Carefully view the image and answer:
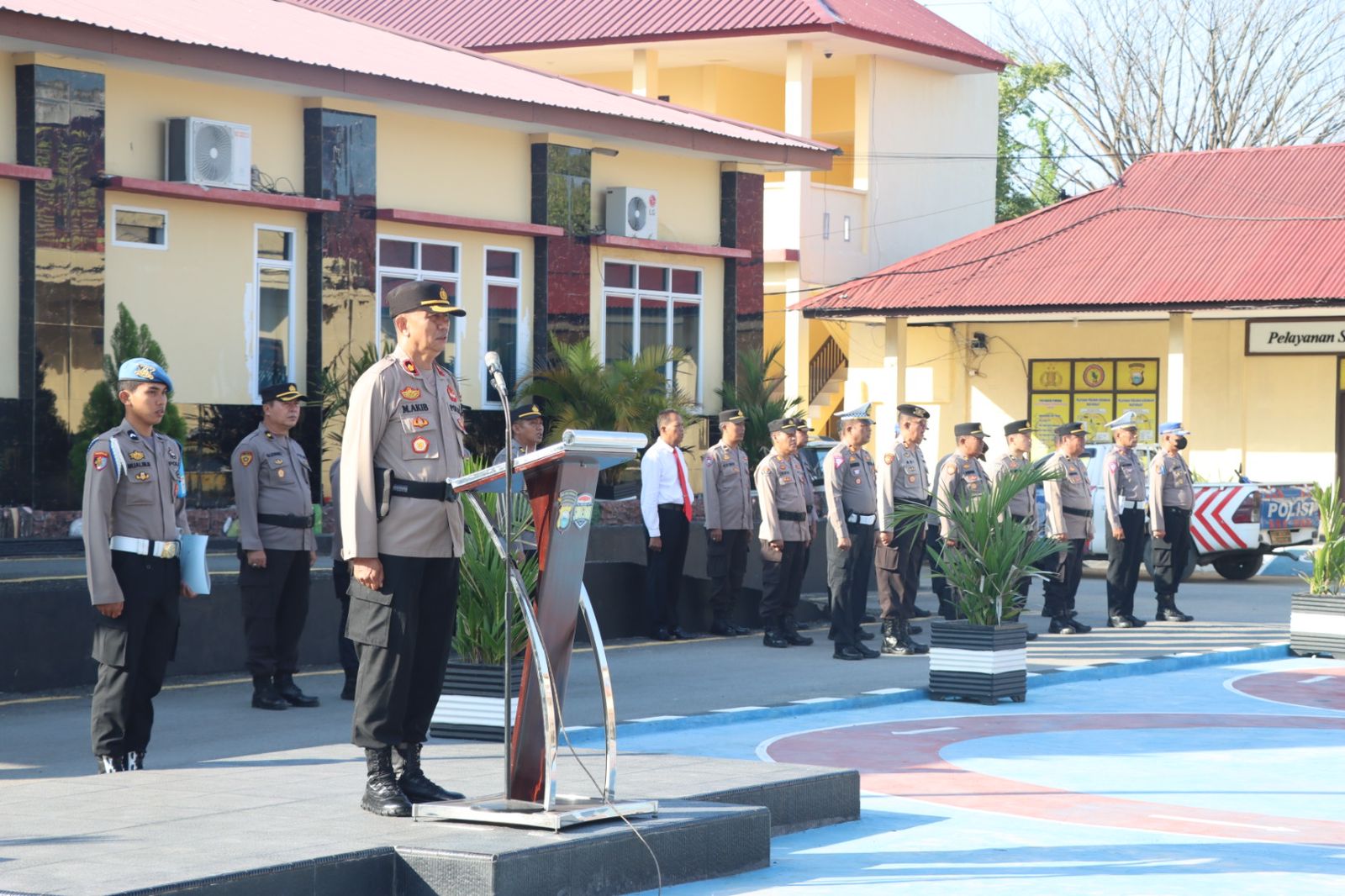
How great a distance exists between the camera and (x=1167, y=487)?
19062 millimetres

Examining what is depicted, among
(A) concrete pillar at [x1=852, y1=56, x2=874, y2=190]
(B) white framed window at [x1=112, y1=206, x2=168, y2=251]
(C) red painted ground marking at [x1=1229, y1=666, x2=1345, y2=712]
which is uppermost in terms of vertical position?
(A) concrete pillar at [x1=852, y1=56, x2=874, y2=190]

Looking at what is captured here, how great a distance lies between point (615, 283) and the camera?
22.9 meters

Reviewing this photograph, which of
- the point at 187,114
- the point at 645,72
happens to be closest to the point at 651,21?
the point at 645,72

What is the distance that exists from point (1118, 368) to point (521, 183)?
1461cm

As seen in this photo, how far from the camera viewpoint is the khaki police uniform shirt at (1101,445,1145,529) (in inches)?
736

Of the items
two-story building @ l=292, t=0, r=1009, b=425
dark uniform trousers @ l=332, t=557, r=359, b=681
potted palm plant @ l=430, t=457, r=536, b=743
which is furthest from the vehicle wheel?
potted palm plant @ l=430, t=457, r=536, b=743

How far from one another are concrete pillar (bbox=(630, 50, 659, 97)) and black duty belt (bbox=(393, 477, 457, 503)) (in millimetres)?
27433

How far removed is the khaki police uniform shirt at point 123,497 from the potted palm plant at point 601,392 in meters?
10.7

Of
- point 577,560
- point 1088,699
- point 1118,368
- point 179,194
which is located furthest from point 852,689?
point 1118,368

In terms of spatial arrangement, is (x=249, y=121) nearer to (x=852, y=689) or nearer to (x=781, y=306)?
(x=852, y=689)

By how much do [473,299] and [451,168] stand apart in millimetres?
1449

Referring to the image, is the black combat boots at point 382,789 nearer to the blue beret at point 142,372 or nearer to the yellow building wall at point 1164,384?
the blue beret at point 142,372

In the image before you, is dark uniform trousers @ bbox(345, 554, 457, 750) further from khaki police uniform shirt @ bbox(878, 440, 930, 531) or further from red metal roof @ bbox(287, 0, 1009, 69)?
red metal roof @ bbox(287, 0, 1009, 69)

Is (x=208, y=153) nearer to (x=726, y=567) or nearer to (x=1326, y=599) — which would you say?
(x=726, y=567)
